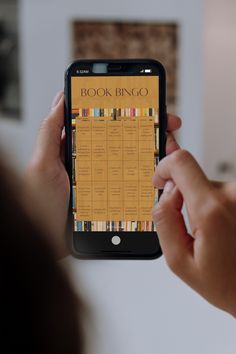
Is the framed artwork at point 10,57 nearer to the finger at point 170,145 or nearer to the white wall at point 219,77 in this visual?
the white wall at point 219,77

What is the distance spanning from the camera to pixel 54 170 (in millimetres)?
619

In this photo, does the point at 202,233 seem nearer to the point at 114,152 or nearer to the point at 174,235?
the point at 174,235

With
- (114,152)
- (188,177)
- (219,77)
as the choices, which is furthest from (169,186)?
(219,77)

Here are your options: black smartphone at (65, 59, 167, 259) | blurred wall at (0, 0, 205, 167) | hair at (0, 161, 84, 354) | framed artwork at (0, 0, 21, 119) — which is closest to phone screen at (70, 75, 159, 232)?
black smartphone at (65, 59, 167, 259)

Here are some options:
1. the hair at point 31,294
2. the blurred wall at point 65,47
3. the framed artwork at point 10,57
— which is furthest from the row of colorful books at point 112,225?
the framed artwork at point 10,57

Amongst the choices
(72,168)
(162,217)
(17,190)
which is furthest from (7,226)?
(72,168)

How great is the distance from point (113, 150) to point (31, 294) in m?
0.33

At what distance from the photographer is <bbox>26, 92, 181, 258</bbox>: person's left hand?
0.61 metres

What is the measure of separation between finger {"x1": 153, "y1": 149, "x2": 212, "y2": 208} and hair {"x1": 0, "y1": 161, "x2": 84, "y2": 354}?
0.42 ft

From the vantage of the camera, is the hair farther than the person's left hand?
No

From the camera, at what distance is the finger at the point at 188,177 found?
40cm

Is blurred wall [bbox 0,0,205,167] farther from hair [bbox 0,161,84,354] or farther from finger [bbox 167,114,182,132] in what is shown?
hair [bbox 0,161,84,354]

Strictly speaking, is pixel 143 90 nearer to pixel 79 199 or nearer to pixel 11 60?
pixel 79 199

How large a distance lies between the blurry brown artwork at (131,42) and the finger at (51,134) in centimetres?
197
